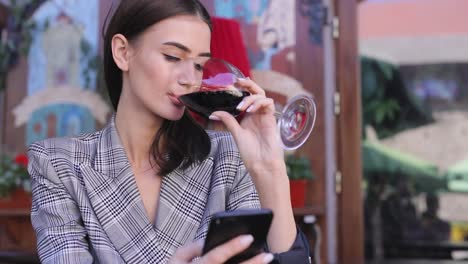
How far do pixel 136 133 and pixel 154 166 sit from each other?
0.09m

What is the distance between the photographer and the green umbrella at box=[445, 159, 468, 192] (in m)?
Answer: 5.05

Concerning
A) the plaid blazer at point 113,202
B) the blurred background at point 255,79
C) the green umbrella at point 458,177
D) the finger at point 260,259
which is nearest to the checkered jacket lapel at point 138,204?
the plaid blazer at point 113,202

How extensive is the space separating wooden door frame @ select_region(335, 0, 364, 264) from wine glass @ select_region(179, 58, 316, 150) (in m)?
1.68

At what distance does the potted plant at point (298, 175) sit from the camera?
249 centimetres

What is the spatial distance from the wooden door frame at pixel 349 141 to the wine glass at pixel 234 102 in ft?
5.50

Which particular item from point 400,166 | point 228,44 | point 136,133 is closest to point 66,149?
point 136,133

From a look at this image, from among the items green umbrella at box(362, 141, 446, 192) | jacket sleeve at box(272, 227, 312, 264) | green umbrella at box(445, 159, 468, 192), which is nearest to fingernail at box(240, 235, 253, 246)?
jacket sleeve at box(272, 227, 312, 264)

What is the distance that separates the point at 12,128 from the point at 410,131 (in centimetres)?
343

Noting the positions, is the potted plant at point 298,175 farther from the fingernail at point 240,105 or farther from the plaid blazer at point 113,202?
the fingernail at point 240,105

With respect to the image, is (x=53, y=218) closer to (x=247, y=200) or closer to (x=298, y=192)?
(x=247, y=200)

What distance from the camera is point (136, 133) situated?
1292 mm

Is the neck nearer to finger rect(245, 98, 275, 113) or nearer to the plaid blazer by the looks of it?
the plaid blazer

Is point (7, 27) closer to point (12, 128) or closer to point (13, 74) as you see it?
point (13, 74)

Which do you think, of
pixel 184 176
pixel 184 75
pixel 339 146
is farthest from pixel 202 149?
pixel 339 146
